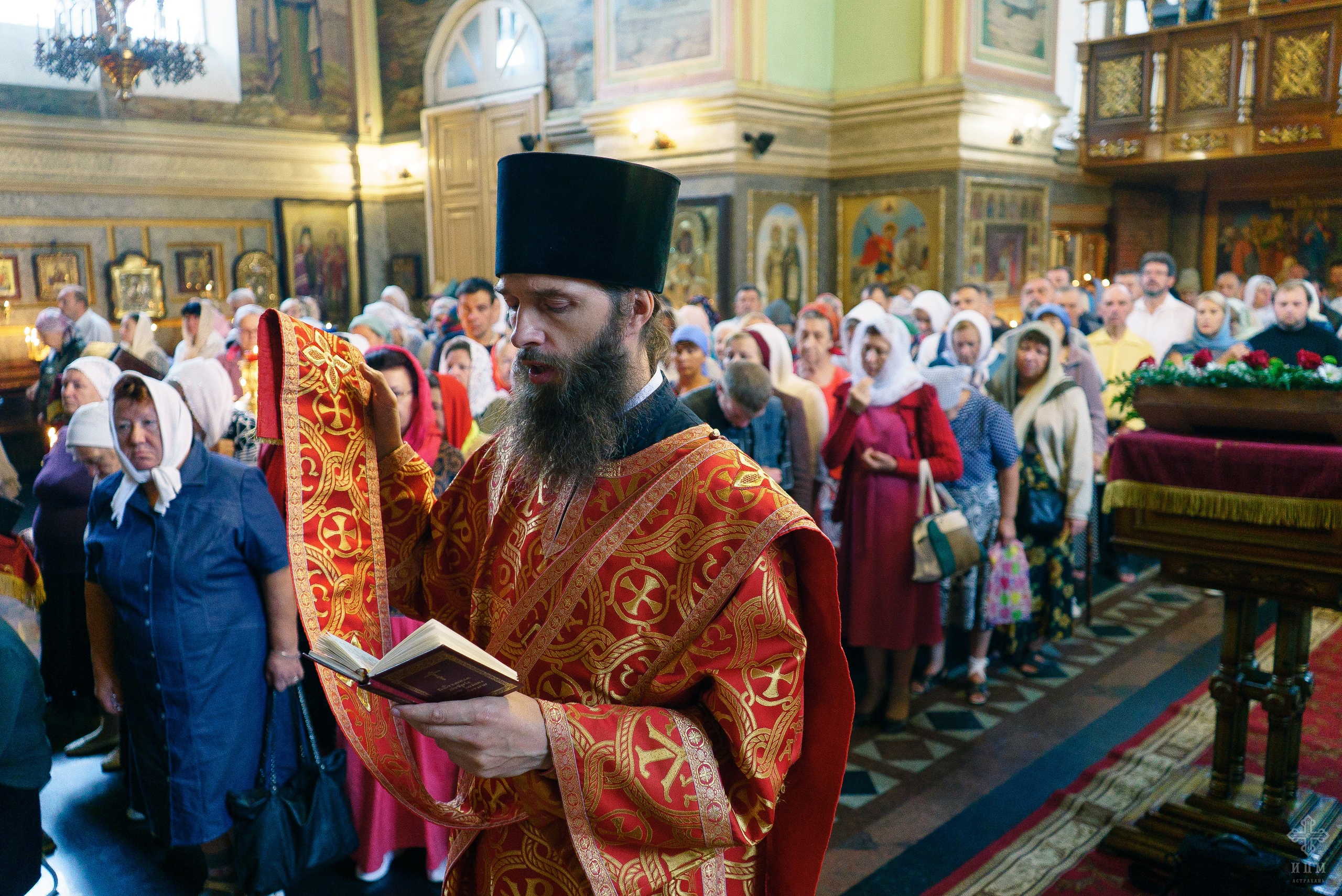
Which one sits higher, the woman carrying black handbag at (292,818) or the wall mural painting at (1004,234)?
the wall mural painting at (1004,234)

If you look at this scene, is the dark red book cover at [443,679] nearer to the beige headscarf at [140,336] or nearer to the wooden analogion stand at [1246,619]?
the wooden analogion stand at [1246,619]

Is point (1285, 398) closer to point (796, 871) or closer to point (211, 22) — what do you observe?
point (796, 871)

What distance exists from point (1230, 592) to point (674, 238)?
1058cm

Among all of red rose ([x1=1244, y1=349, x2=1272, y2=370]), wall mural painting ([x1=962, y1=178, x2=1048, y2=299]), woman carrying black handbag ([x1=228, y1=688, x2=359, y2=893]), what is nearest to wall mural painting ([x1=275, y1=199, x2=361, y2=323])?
wall mural painting ([x1=962, y1=178, x2=1048, y2=299])

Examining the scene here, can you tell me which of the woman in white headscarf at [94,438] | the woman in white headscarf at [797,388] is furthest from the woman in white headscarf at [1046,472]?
the woman in white headscarf at [94,438]

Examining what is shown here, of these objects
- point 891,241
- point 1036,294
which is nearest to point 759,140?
point 891,241

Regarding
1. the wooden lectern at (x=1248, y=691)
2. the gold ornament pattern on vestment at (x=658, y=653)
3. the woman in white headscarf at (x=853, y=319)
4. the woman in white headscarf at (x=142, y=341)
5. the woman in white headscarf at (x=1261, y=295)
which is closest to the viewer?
the gold ornament pattern on vestment at (x=658, y=653)

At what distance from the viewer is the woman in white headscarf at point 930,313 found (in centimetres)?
937

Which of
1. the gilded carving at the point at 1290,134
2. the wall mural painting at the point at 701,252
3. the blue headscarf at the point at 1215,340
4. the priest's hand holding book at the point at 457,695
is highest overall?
the gilded carving at the point at 1290,134

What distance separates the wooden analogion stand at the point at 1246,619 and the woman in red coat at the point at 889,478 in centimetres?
120

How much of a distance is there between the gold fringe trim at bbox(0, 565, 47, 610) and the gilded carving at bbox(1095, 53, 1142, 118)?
47.9 feet

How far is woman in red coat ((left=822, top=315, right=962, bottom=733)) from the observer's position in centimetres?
472

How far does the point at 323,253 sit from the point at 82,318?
752 cm

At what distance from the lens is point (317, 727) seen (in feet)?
12.8
